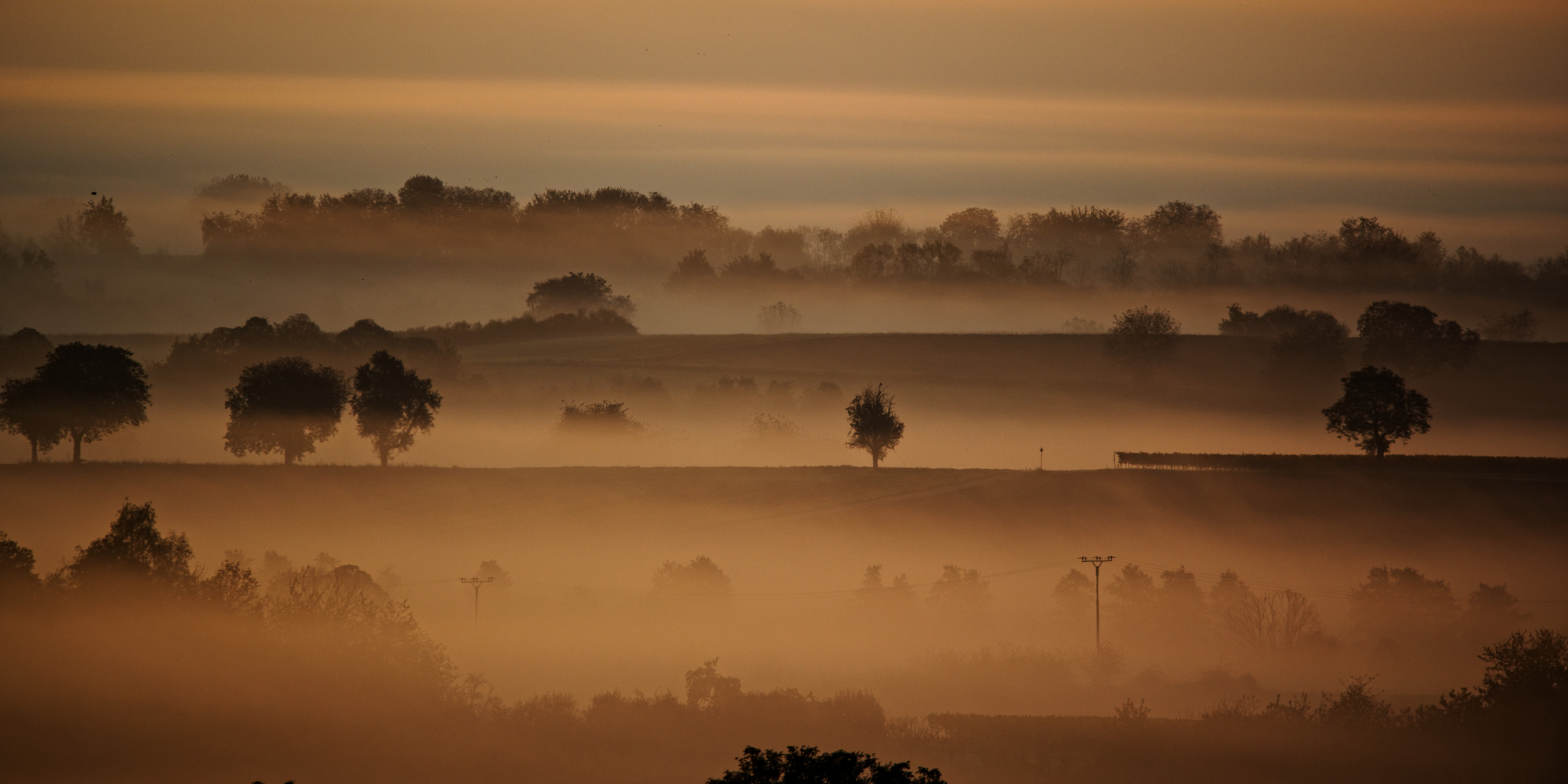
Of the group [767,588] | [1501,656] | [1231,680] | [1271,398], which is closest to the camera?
[1501,656]

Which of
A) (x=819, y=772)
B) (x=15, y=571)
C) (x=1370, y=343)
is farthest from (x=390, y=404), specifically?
(x=1370, y=343)

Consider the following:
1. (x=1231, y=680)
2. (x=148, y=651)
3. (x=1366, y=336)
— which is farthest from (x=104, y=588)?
(x=1366, y=336)

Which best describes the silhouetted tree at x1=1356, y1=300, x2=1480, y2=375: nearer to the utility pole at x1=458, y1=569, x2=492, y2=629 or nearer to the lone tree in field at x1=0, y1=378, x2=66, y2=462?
the utility pole at x1=458, y1=569, x2=492, y2=629

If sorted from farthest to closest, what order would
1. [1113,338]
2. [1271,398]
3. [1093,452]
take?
1. [1113,338]
2. [1271,398]
3. [1093,452]

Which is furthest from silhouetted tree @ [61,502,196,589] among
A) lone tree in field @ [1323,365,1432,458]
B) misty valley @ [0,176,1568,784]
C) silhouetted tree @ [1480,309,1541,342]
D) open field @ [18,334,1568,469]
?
silhouetted tree @ [1480,309,1541,342]

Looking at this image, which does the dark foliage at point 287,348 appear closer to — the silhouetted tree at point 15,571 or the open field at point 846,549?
the open field at point 846,549

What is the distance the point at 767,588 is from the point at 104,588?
38131 mm

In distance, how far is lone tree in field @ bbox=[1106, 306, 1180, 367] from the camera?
160m

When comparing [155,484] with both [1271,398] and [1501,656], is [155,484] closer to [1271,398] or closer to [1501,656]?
[1501,656]

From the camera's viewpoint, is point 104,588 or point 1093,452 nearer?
point 104,588

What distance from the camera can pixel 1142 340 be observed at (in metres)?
160

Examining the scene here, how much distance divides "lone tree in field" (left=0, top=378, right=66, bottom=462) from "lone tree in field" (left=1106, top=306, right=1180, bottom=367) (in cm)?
10554

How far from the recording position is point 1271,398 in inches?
5856

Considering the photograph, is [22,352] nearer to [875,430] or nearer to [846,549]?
[875,430]
